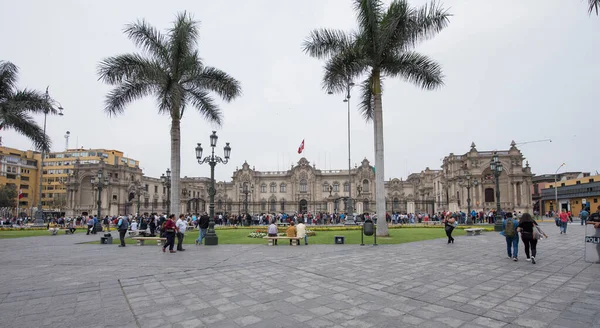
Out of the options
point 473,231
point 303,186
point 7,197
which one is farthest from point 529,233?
point 7,197

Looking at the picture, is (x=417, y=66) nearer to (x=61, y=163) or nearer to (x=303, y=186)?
(x=303, y=186)

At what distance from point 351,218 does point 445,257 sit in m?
20.2

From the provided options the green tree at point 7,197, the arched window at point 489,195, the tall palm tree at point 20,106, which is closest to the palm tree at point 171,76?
the tall palm tree at point 20,106

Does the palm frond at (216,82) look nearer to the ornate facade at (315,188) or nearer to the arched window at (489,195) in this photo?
the ornate facade at (315,188)

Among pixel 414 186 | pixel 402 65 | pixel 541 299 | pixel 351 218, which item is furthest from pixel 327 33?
pixel 414 186

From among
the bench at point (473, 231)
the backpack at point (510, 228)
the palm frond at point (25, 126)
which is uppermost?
the palm frond at point (25, 126)

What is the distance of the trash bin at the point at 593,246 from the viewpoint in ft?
30.0

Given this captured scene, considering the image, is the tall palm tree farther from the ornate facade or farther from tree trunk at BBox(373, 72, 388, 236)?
the ornate facade

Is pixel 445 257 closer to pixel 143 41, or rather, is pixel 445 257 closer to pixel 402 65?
pixel 402 65

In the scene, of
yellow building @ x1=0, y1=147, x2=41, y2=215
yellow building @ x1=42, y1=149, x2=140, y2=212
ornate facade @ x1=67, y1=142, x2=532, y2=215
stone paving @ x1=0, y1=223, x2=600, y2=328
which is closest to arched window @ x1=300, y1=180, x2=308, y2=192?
ornate facade @ x1=67, y1=142, x2=532, y2=215

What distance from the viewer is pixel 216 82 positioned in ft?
63.9

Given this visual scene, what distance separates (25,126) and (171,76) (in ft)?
31.7

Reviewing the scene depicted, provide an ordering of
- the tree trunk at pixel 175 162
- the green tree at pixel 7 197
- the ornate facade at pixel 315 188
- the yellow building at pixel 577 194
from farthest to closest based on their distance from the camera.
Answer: the green tree at pixel 7 197
the ornate facade at pixel 315 188
the yellow building at pixel 577 194
the tree trunk at pixel 175 162

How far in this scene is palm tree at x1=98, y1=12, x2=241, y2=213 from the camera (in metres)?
17.3
